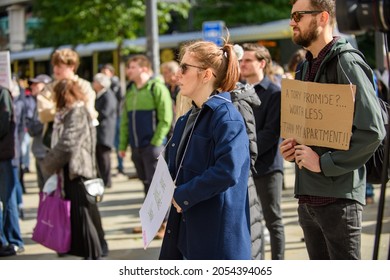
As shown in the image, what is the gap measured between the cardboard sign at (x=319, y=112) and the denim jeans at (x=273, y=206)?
218 cm

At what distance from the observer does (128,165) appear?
669 inches

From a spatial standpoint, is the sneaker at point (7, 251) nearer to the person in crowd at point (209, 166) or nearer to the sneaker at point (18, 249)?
the sneaker at point (18, 249)

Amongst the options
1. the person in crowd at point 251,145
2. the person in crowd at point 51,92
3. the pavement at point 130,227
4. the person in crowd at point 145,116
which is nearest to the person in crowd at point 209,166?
the person in crowd at point 251,145

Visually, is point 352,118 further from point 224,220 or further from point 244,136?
point 224,220

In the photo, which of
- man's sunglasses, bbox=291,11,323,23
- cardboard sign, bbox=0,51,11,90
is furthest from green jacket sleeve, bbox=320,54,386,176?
cardboard sign, bbox=0,51,11,90

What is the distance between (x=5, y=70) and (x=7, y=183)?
43.6 inches

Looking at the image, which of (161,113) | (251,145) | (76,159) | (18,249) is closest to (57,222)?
(76,159)

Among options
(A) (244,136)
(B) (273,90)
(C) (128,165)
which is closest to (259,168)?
(B) (273,90)

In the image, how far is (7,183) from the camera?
27.0ft

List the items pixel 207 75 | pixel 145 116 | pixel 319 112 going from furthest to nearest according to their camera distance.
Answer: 1. pixel 145 116
2. pixel 207 75
3. pixel 319 112

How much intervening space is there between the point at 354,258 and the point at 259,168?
7.61 ft

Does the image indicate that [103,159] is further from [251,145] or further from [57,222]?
[251,145]

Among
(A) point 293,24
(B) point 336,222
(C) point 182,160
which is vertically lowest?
(B) point 336,222
